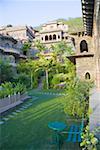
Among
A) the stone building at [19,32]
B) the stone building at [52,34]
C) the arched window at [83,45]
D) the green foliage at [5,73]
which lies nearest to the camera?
the arched window at [83,45]

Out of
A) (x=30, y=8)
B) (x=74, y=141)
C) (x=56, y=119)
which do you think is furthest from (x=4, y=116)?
(x=74, y=141)

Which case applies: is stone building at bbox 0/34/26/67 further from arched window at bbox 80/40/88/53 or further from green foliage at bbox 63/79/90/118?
green foliage at bbox 63/79/90/118

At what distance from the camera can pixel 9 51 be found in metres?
35.7

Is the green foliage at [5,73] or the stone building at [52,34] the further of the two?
the stone building at [52,34]

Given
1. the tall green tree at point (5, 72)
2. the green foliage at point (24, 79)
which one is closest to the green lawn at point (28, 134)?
the tall green tree at point (5, 72)

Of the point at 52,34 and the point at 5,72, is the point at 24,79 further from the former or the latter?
the point at 52,34

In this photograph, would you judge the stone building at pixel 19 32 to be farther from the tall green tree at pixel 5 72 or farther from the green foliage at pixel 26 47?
the tall green tree at pixel 5 72

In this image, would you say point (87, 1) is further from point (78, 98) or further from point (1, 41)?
point (1, 41)

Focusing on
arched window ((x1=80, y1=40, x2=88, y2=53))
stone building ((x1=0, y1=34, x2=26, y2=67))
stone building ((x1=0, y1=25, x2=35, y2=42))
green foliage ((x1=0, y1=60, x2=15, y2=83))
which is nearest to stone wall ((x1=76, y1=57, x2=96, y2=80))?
arched window ((x1=80, y1=40, x2=88, y2=53))

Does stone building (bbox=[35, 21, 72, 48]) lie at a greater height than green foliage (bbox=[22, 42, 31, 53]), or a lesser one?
greater

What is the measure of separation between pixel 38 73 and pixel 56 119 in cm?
2418

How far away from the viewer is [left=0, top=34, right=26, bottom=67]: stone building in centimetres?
3393

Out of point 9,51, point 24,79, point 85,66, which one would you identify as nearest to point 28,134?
point 85,66

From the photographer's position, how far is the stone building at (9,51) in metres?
33.9
